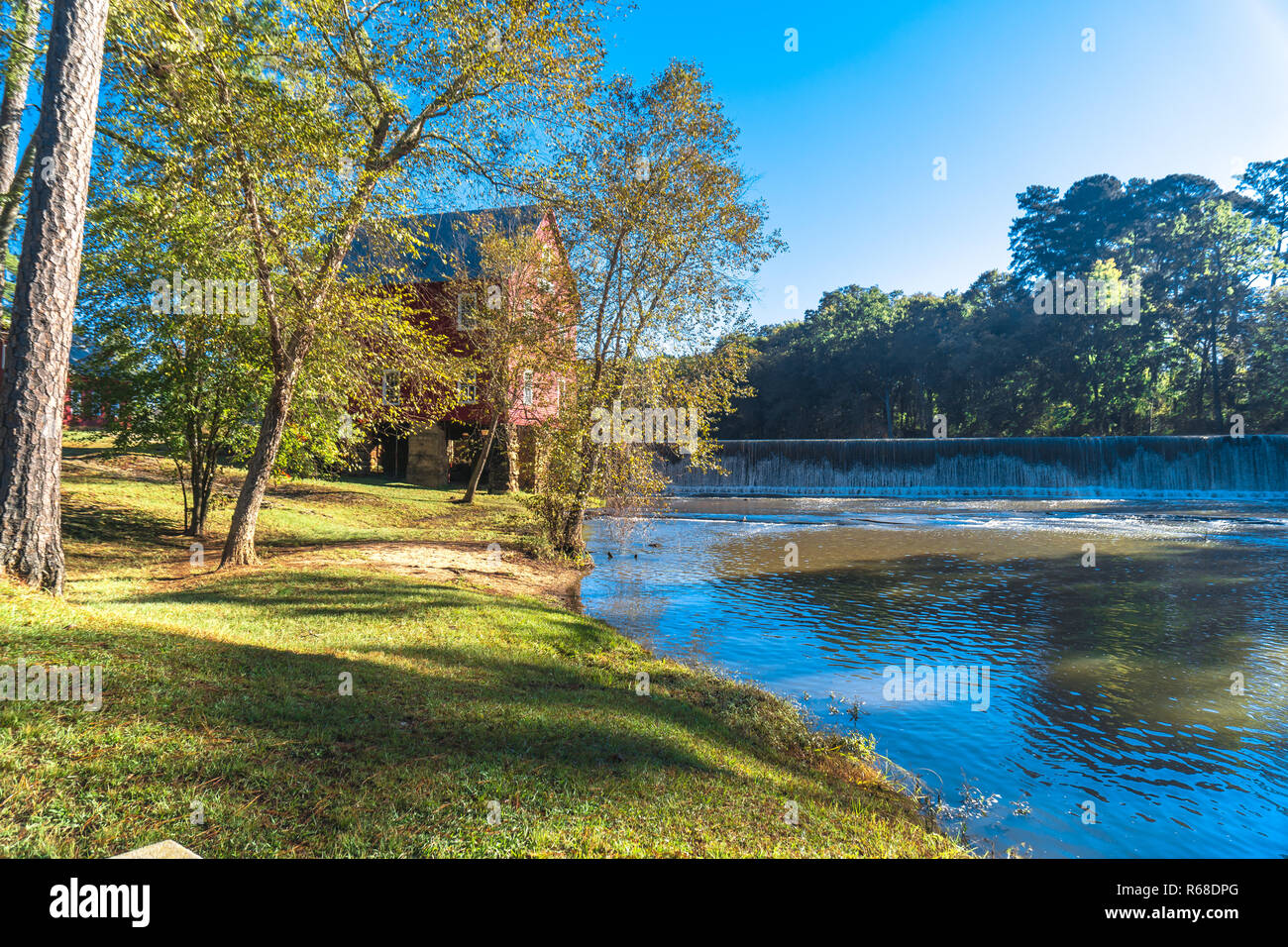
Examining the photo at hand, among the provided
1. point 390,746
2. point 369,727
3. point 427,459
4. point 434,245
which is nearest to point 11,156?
point 434,245

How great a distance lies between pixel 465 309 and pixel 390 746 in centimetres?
2170

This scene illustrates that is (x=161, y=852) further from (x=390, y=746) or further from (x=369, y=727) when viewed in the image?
(x=369, y=727)

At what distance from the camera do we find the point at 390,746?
14.0 ft

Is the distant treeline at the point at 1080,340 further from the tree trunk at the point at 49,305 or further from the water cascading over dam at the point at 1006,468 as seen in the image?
the tree trunk at the point at 49,305

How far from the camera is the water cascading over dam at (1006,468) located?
3278 centimetres

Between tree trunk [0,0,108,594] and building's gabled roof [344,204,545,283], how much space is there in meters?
5.26

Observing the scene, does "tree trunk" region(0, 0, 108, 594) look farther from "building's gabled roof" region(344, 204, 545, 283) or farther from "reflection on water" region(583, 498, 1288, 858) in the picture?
"reflection on water" region(583, 498, 1288, 858)

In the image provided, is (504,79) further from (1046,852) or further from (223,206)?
(1046,852)

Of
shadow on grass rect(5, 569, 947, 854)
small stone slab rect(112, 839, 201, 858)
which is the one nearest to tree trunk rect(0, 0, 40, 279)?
shadow on grass rect(5, 569, 947, 854)

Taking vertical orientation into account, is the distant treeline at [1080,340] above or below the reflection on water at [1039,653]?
above

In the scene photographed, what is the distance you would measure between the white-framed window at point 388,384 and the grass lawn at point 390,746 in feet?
17.3

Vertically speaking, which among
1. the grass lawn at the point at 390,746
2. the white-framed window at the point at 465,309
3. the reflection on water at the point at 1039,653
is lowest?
the reflection on water at the point at 1039,653

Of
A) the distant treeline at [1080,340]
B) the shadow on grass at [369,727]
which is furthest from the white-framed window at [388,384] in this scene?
the distant treeline at [1080,340]
